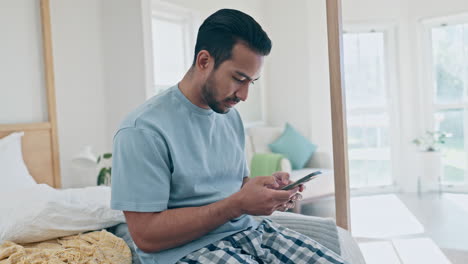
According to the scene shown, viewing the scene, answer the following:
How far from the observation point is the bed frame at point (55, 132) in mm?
1898

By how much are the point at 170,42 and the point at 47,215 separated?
2.44 meters

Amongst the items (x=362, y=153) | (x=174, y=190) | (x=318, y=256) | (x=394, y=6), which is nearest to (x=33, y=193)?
(x=174, y=190)

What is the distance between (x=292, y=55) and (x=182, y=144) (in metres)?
3.62

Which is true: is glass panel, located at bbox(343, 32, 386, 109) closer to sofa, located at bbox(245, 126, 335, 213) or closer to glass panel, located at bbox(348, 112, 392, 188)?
glass panel, located at bbox(348, 112, 392, 188)

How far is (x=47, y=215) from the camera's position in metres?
1.57

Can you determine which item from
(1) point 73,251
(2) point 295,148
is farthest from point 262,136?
(1) point 73,251

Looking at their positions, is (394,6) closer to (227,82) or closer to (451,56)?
(451,56)

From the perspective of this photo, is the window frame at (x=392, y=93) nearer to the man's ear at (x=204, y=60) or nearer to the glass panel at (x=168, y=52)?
the glass panel at (x=168, y=52)

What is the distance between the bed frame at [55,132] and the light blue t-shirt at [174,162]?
74cm

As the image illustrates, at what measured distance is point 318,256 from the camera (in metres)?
1.18

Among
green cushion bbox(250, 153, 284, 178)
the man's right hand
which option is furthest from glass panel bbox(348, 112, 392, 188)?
the man's right hand

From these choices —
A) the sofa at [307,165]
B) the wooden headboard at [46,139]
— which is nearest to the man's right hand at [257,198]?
the wooden headboard at [46,139]

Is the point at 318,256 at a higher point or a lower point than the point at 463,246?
higher

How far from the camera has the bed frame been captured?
1.90 meters
